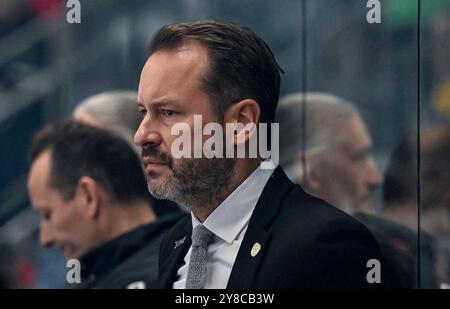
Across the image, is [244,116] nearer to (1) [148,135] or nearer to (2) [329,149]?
(1) [148,135]

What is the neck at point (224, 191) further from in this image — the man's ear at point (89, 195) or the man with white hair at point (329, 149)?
the man's ear at point (89, 195)

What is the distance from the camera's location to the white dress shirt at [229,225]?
2.73 meters

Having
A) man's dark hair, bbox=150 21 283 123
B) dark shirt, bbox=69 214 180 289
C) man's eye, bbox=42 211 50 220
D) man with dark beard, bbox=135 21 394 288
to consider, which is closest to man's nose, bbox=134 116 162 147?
man with dark beard, bbox=135 21 394 288

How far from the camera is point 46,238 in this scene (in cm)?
377

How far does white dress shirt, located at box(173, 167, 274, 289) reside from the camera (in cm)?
273

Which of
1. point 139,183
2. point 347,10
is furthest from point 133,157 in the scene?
point 347,10

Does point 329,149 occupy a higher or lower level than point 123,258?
higher

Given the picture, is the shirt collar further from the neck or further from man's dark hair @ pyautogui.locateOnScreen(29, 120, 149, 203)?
man's dark hair @ pyautogui.locateOnScreen(29, 120, 149, 203)

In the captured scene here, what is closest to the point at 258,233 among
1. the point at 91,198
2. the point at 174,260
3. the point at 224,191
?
the point at 224,191

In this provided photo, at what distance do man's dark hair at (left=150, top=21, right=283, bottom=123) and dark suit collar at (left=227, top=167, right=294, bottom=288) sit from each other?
196mm

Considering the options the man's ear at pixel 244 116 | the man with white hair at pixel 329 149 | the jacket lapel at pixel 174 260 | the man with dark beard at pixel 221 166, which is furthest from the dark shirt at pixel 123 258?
the man's ear at pixel 244 116

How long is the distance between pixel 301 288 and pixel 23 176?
4.92 feet

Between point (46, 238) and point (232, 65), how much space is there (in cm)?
133

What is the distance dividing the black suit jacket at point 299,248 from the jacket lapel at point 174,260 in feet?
0.79
